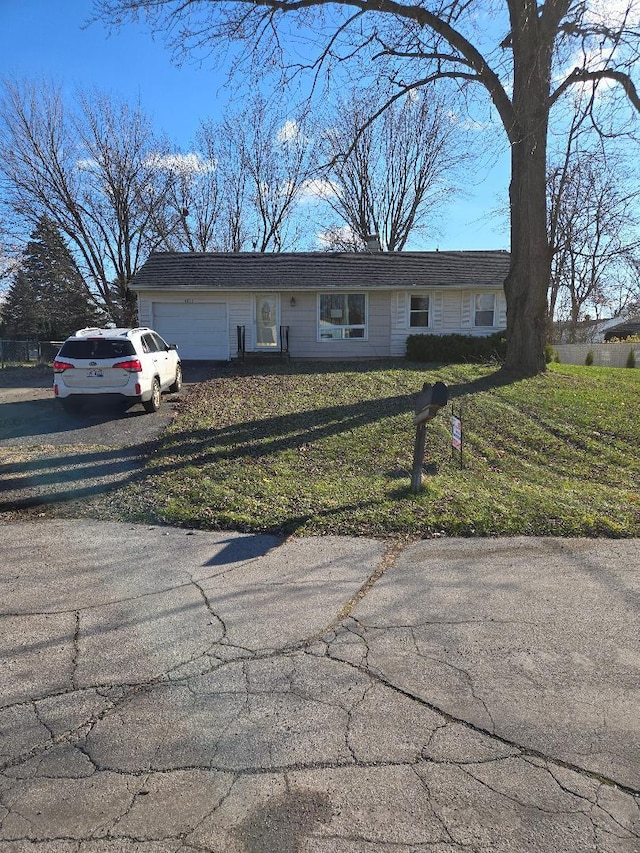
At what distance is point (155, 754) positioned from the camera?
2.51 m

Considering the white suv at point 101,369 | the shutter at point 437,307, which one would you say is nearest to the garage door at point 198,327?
the shutter at point 437,307

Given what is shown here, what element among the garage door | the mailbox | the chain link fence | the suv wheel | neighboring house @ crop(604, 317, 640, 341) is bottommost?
the suv wheel

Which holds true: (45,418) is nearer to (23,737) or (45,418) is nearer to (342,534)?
(342,534)

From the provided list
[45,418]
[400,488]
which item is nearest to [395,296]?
[45,418]

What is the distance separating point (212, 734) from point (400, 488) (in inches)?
168

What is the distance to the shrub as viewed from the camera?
18.7 metres

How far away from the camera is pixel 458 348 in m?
18.8

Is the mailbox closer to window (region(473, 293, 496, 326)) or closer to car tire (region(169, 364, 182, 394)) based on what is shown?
car tire (region(169, 364, 182, 394))

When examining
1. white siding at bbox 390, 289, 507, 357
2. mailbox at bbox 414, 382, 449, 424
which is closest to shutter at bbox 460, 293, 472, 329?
white siding at bbox 390, 289, 507, 357

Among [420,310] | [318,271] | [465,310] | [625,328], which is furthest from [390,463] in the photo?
[625,328]

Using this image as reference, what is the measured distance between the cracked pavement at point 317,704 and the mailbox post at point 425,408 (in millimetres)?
1629

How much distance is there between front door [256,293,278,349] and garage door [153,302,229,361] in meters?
1.14

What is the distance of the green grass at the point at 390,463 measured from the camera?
226 inches

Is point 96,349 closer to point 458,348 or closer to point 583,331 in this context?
point 458,348
